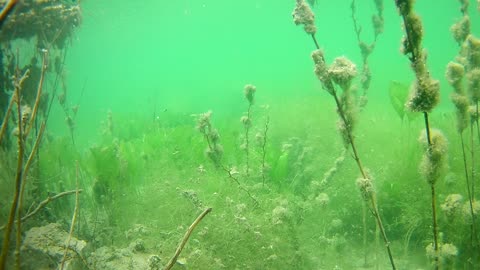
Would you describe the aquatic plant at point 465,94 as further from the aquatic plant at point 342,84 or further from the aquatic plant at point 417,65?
the aquatic plant at point 417,65

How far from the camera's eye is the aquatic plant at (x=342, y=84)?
7.47 ft

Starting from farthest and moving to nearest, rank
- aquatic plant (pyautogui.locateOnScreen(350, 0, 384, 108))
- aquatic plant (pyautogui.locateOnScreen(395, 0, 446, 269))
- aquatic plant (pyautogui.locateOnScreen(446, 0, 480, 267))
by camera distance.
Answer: aquatic plant (pyautogui.locateOnScreen(350, 0, 384, 108)), aquatic plant (pyautogui.locateOnScreen(446, 0, 480, 267)), aquatic plant (pyautogui.locateOnScreen(395, 0, 446, 269))

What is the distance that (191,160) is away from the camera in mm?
6645

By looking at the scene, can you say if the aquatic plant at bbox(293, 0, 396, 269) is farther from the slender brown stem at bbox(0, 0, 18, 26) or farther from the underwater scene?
the slender brown stem at bbox(0, 0, 18, 26)

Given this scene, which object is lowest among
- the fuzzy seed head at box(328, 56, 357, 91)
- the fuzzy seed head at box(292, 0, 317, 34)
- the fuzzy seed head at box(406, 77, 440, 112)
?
the fuzzy seed head at box(406, 77, 440, 112)

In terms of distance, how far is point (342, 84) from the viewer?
2.35m

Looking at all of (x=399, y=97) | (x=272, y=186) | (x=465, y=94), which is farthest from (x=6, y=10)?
(x=399, y=97)

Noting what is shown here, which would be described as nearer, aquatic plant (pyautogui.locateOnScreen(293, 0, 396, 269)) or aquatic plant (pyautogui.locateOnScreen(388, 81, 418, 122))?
aquatic plant (pyautogui.locateOnScreen(293, 0, 396, 269))

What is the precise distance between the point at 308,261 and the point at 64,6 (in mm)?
6592

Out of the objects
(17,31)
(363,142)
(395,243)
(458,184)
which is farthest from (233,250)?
(17,31)

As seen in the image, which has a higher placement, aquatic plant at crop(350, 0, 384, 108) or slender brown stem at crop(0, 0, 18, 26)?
aquatic plant at crop(350, 0, 384, 108)

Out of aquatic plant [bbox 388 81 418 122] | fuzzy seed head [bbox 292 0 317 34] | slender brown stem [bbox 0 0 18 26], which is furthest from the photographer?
aquatic plant [bbox 388 81 418 122]

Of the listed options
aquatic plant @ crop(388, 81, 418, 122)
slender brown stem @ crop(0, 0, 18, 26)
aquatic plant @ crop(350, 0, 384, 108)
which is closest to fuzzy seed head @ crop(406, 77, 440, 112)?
slender brown stem @ crop(0, 0, 18, 26)

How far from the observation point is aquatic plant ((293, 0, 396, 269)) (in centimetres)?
228
